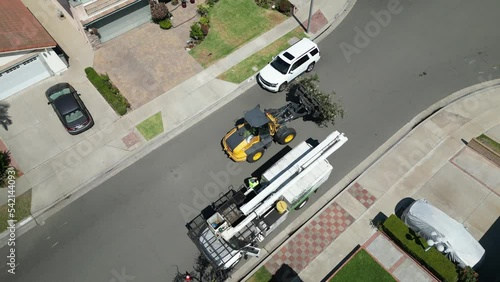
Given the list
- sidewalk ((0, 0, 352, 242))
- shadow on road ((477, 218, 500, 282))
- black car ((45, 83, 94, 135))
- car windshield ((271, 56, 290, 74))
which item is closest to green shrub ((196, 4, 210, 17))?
sidewalk ((0, 0, 352, 242))

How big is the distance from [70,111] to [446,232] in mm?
21816

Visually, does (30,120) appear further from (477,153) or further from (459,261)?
(477,153)

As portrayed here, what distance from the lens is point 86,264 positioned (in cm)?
1839

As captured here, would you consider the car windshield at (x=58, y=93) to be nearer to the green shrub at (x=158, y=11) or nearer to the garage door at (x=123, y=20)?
the garage door at (x=123, y=20)

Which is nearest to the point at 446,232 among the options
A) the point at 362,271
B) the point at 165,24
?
the point at 362,271

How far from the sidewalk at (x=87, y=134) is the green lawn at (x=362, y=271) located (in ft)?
40.6

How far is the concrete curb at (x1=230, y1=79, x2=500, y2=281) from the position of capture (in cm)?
1825

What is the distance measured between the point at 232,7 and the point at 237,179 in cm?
1519

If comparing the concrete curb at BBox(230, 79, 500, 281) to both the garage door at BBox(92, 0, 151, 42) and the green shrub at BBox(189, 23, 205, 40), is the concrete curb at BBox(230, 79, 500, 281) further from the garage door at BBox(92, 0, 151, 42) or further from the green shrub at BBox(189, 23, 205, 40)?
the garage door at BBox(92, 0, 151, 42)

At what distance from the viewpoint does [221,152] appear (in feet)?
71.5

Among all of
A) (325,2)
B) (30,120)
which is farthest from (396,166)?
(30,120)

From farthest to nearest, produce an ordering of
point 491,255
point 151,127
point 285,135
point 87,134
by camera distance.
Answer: point 151,127, point 87,134, point 285,135, point 491,255

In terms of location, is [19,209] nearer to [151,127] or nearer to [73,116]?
[73,116]

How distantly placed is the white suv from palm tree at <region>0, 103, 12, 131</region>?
16.5 m
